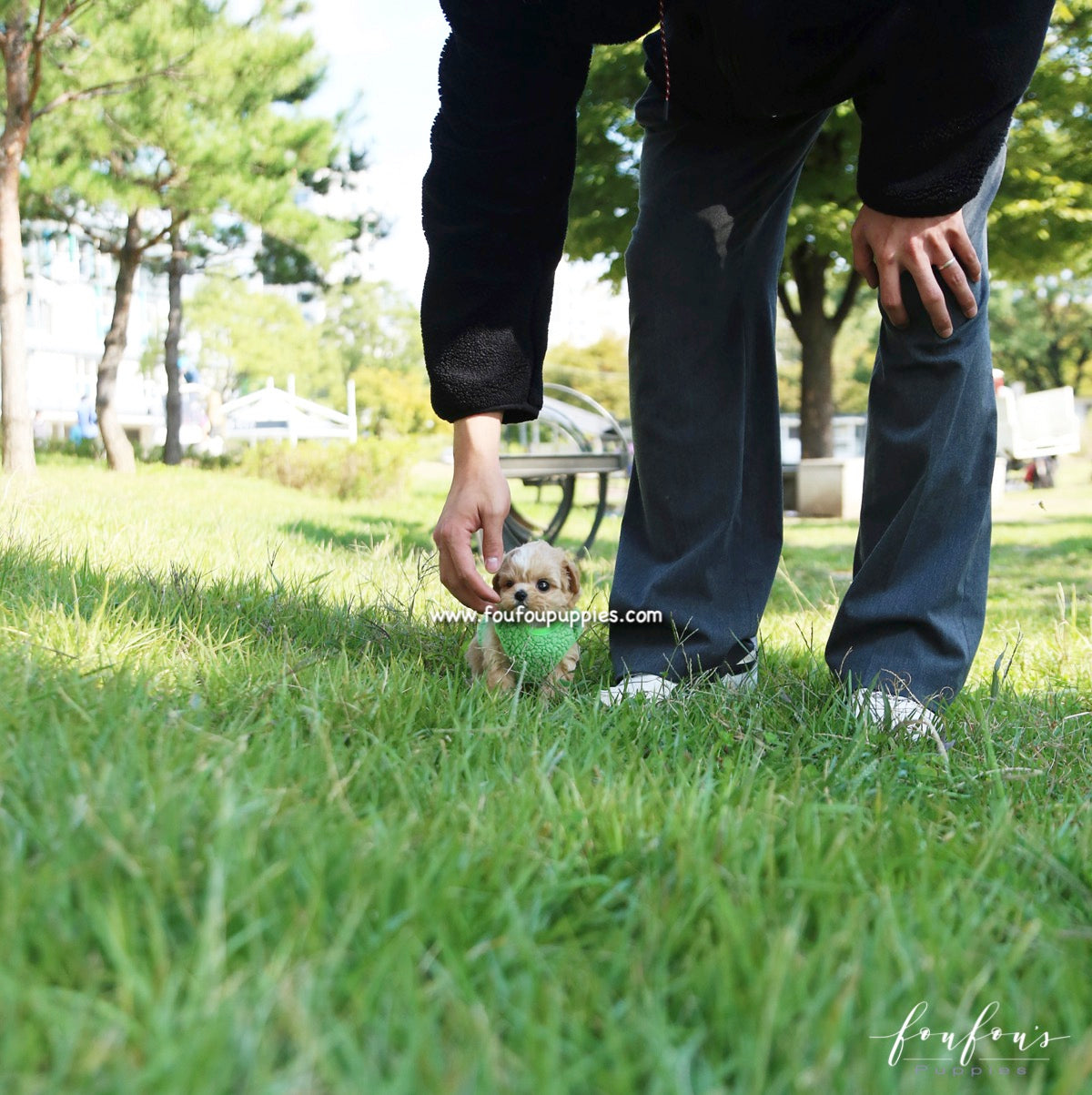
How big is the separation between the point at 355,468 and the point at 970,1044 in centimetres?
1051

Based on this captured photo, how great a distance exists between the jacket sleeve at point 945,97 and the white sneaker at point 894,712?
0.82 metres

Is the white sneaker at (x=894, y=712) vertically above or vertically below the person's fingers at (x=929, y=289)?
below

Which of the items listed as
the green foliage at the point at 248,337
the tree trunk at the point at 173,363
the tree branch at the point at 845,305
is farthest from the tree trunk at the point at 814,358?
the green foliage at the point at 248,337

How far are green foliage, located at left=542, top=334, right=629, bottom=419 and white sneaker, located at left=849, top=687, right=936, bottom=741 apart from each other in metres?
37.4

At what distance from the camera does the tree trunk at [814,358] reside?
1181 centimetres

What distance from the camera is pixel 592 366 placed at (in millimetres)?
40625

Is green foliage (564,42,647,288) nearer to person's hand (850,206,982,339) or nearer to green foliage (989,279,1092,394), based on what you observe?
person's hand (850,206,982,339)

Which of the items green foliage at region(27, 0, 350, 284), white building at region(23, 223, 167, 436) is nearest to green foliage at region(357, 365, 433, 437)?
white building at region(23, 223, 167, 436)

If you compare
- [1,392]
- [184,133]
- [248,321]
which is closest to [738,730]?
[1,392]

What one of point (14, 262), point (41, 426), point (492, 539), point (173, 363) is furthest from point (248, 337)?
point (492, 539)

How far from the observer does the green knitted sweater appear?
1.92 meters

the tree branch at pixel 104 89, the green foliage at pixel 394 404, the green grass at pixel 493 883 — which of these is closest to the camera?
the green grass at pixel 493 883

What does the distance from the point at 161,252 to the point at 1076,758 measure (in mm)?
16397

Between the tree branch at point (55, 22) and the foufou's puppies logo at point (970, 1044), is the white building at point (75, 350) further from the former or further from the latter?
the foufou's puppies logo at point (970, 1044)
